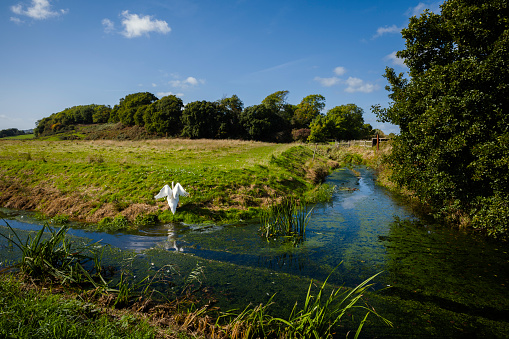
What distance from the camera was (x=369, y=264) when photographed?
350 inches

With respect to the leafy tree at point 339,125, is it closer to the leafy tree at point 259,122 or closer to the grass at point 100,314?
the leafy tree at point 259,122

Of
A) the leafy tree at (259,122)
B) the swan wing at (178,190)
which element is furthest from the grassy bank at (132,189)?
the leafy tree at (259,122)

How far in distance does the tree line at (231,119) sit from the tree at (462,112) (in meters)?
50.7

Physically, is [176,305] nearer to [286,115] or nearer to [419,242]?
[419,242]

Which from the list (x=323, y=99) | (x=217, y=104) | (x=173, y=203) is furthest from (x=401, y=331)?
(x=323, y=99)

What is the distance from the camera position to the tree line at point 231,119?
61406mm

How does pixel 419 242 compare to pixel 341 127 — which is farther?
pixel 341 127

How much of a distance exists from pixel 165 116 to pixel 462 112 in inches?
2450

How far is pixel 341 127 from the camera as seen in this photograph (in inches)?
2894

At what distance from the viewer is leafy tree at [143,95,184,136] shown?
2447 inches

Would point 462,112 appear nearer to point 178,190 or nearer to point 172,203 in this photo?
point 178,190

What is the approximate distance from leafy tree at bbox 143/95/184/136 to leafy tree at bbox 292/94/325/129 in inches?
1360

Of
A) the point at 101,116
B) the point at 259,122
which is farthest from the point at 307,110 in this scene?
the point at 101,116

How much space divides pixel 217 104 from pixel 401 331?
65987mm
